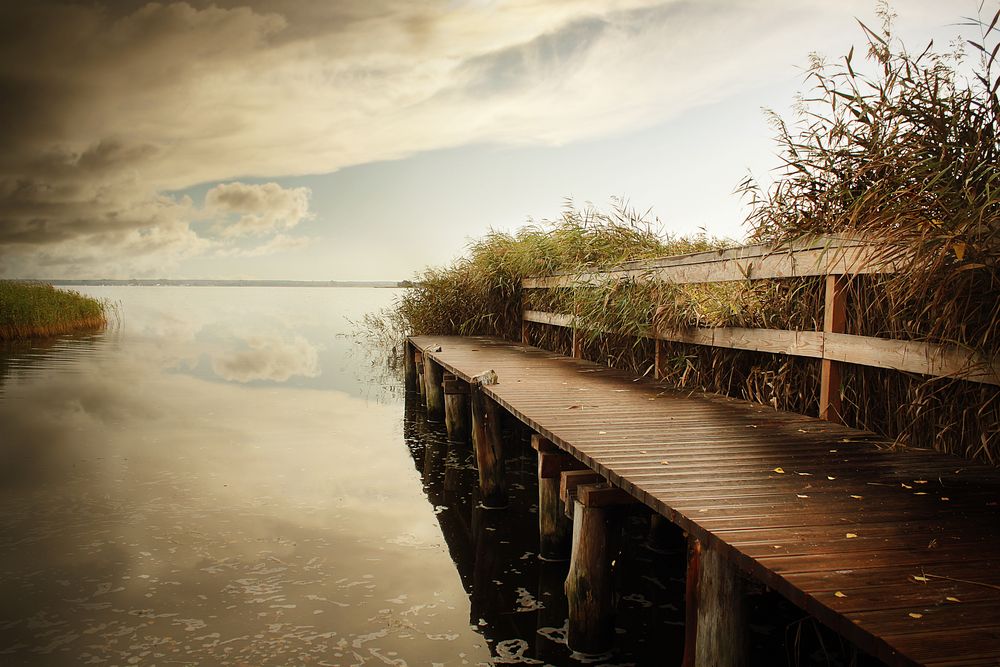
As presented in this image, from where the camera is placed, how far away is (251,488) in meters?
6.68

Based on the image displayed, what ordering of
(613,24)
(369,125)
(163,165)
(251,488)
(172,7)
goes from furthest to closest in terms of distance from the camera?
(163,165) < (369,125) < (172,7) < (613,24) < (251,488)

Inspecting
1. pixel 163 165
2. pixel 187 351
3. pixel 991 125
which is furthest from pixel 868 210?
pixel 163 165

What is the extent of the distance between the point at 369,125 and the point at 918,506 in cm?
3015

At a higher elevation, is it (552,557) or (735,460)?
(735,460)

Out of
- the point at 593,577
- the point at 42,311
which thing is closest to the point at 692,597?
the point at 593,577

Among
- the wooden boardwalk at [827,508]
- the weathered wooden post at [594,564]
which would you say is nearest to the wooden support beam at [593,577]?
the weathered wooden post at [594,564]

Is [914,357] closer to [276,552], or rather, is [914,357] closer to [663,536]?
[663,536]

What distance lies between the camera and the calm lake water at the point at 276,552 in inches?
145

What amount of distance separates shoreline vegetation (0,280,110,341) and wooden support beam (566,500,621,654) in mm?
20122

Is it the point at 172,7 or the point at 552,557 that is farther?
the point at 172,7

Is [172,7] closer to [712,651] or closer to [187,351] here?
[187,351]

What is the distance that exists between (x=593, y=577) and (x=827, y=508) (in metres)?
1.24

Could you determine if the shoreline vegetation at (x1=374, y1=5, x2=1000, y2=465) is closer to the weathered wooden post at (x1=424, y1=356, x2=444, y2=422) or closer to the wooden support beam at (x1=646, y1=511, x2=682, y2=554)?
the wooden support beam at (x1=646, y1=511, x2=682, y2=554)

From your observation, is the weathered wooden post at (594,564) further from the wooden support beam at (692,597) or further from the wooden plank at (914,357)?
the wooden plank at (914,357)
